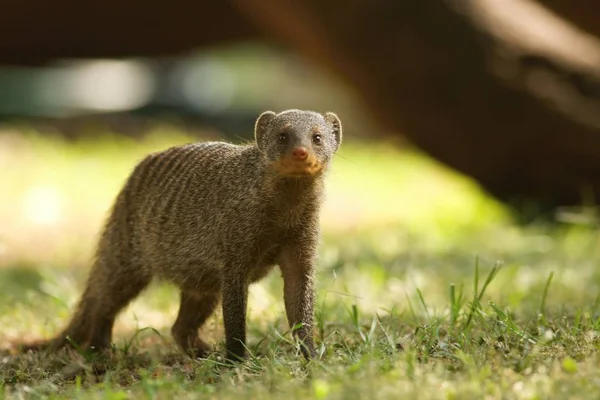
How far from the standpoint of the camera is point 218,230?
2736 mm

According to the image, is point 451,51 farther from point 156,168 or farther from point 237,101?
point 237,101

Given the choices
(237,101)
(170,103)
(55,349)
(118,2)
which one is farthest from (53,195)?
(237,101)

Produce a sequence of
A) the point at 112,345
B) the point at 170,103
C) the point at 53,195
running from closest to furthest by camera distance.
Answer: the point at 112,345 → the point at 53,195 → the point at 170,103

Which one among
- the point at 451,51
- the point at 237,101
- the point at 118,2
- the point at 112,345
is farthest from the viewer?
the point at 237,101

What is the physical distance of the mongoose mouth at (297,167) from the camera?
2.48 m

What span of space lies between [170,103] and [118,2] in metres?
3.76

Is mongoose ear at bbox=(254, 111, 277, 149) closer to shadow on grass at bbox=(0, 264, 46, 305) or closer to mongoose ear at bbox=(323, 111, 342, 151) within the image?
mongoose ear at bbox=(323, 111, 342, 151)

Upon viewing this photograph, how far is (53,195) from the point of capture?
614 centimetres

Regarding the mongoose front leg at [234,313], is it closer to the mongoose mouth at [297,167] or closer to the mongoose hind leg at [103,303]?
the mongoose mouth at [297,167]

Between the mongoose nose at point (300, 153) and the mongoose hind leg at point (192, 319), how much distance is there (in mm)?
768

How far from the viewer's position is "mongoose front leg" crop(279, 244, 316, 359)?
2693 millimetres

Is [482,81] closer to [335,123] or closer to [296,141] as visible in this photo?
[335,123]

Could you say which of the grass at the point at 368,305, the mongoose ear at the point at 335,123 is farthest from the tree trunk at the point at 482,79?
the mongoose ear at the point at 335,123

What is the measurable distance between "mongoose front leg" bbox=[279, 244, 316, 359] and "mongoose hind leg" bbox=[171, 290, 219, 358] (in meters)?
0.39
